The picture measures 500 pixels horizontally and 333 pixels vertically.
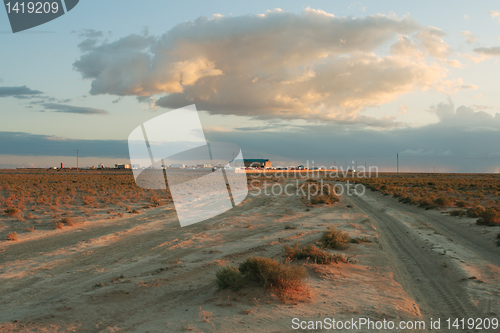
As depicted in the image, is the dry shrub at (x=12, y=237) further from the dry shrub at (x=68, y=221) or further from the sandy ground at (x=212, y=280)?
the dry shrub at (x=68, y=221)

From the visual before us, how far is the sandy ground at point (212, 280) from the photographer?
19.4 ft

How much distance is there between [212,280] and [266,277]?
5.65 ft

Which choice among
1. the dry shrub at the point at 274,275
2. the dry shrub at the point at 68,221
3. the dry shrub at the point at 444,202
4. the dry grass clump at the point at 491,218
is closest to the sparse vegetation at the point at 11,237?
the dry shrub at the point at 68,221

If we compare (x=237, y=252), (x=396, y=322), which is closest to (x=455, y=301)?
(x=396, y=322)

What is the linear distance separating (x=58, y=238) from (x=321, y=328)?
1225 cm

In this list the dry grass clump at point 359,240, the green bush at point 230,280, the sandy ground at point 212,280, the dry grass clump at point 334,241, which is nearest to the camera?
the sandy ground at point 212,280

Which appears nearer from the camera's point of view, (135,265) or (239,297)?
(239,297)

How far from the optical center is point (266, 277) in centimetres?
687

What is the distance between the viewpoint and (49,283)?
7941 millimetres

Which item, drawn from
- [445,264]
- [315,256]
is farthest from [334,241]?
[445,264]

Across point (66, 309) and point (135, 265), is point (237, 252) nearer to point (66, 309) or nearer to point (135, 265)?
point (135, 265)

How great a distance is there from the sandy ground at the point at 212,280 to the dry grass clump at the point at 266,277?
0.22 metres

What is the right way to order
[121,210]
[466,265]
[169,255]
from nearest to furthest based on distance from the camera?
1. [466,265]
2. [169,255]
3. [121,210]

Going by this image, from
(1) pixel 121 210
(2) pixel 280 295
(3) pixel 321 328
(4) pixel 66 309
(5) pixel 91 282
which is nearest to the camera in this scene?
(3) pixel 321 328
